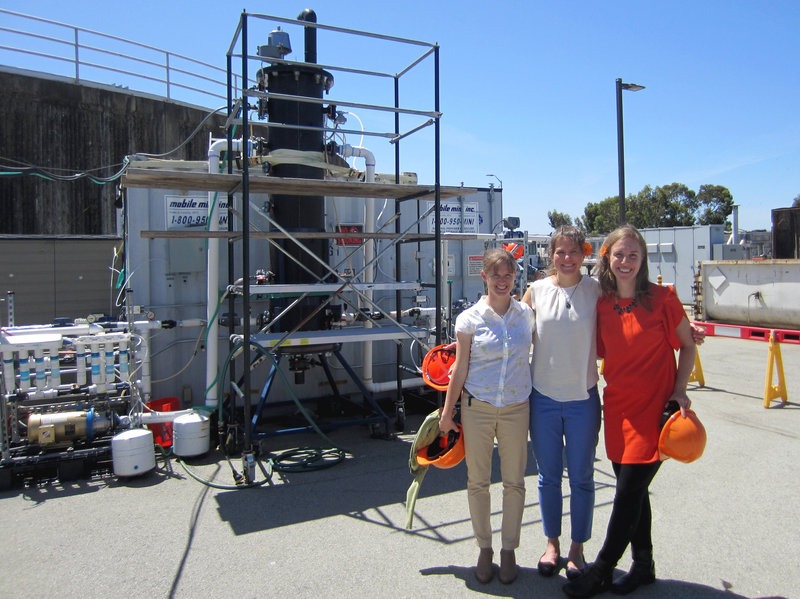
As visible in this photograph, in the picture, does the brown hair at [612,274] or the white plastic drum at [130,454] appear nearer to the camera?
the brown hair at [612,274]

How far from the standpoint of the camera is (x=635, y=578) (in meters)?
3.14

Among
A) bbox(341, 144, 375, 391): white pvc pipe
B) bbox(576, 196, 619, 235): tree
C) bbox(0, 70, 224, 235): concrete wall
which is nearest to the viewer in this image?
bbox(341, 144, 375, 391): white pvc pipe

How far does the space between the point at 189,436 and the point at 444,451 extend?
297cm

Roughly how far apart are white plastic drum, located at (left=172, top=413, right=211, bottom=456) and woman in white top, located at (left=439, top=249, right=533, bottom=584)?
306cm

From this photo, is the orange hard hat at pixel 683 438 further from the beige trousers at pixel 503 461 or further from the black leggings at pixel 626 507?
the beige trousers at pixel 503 461

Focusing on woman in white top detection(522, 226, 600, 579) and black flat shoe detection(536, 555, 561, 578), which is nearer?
woman in white top detection(522, 226, 600, 579)

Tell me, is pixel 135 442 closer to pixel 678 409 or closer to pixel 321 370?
pixel 321 370

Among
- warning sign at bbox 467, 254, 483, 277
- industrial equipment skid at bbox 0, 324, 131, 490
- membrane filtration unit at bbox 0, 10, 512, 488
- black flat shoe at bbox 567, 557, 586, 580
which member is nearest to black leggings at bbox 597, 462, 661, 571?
black flat shoe at bbox 567, 557, 586, 580

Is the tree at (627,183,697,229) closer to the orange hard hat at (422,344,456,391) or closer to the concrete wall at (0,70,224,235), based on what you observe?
the concrete wall at (0,70,224,235)

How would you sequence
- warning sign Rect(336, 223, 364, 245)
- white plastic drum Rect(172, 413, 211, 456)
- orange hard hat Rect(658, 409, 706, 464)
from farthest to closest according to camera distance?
warning sign Rect(336, 223, 364, 245), white plastic drum Rect(172, 413, 211, 456), orange hard hat Rect(658, 409, 706, 464)

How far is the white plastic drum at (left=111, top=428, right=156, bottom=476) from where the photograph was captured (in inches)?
191

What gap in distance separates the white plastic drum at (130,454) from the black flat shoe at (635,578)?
3.76m

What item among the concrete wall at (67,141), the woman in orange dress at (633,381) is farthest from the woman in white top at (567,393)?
the concrete wall at (67,141)

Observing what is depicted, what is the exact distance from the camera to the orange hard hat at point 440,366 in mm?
3736
